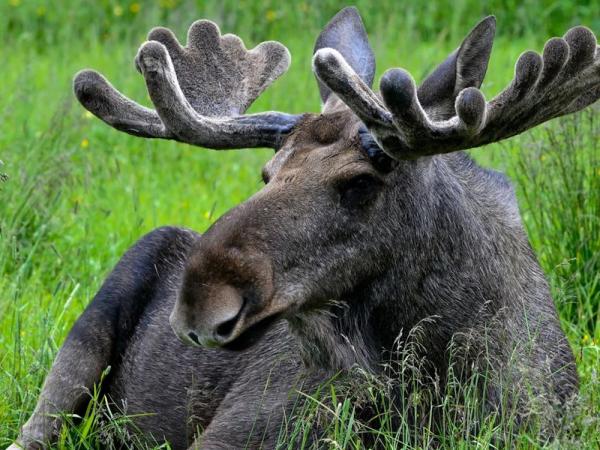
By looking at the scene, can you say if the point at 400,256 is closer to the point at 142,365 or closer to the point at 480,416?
the point at 480,416

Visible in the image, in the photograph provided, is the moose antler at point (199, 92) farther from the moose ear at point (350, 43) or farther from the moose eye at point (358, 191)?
the moose eye at point (358, 191)

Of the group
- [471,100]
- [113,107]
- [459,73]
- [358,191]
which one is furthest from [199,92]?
[471,100]

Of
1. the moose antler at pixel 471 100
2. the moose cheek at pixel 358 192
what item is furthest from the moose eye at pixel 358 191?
the moose antler at pixel 471 100

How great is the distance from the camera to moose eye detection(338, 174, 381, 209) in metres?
4.44

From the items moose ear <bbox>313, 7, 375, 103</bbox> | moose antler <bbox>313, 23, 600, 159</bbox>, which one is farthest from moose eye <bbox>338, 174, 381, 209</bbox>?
moose ear <bbox>313, 7, 375, 103</bbox>

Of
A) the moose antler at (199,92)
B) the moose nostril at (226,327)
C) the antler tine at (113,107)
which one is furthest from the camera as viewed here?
the antler tine at (113,107)

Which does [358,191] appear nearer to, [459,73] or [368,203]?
[368,203]

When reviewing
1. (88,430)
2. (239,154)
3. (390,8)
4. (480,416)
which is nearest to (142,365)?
(88,430)

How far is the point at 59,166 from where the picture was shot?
7387 millimetres

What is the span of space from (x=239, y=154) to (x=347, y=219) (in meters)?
5.46

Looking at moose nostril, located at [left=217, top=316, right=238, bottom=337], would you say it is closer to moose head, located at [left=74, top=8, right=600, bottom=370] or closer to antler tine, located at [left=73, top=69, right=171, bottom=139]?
moose head, located at [left=74, top=8, right=600, bottom=370]

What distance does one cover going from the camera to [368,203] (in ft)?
14.7

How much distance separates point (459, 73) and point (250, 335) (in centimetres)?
112

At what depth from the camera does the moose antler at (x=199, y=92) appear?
4.71 meters
